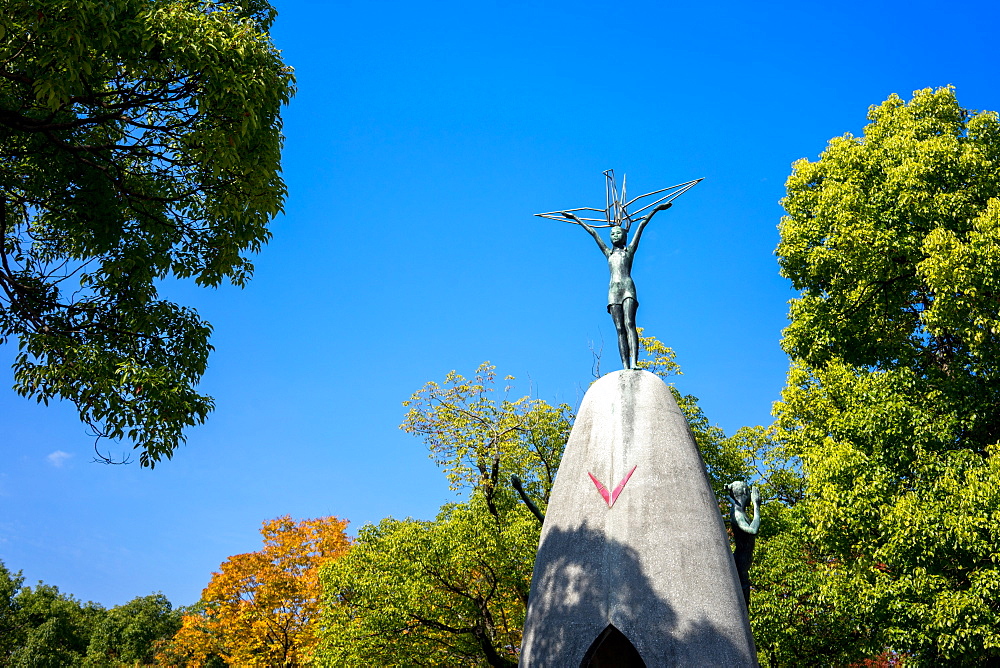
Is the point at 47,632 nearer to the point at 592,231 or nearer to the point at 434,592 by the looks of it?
the point at 434,592

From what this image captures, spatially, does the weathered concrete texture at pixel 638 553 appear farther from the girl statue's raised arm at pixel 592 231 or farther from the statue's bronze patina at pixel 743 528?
the girl statue's raised arm at pixel 592 231

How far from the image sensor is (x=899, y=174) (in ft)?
48.5

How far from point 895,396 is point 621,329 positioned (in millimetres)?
6467

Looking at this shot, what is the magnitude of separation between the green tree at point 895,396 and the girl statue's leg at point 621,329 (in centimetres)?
568

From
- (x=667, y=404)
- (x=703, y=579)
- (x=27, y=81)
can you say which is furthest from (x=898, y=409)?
(x=27, y=81)

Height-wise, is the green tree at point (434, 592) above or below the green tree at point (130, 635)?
below

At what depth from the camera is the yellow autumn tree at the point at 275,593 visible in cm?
2930

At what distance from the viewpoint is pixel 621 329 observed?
10.8 metres

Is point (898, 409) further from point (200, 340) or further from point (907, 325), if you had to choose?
point (200, 340)

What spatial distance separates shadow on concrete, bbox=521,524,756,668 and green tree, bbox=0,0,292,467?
4363 millimetres

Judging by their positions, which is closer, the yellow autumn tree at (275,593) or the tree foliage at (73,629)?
the yellow autumn tree at (275,593)

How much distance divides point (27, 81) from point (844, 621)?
16.4m

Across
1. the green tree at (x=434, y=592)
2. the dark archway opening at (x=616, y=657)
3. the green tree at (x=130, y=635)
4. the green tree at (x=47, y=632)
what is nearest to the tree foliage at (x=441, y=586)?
the green tree at (x=434, y=592)

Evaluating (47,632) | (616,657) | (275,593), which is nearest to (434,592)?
(616,657)
